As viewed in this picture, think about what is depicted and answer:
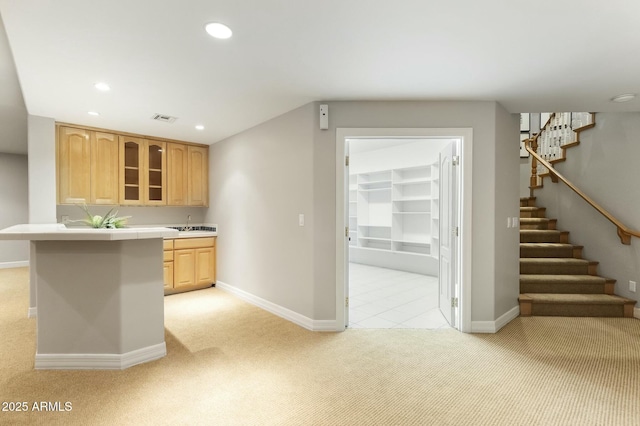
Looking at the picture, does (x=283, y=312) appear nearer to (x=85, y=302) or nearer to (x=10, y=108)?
(x=85, y=302)

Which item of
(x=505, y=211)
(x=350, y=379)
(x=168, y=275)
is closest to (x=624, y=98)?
(x=505, y=211)

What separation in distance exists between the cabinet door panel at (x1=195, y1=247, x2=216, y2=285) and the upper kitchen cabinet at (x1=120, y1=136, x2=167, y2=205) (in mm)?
984

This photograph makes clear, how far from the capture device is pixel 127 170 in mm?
4469

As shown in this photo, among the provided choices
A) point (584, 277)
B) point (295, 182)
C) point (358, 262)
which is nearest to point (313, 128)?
point (295, 182)

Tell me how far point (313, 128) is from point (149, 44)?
157cm

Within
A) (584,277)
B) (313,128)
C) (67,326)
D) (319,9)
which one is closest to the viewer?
(319,9)

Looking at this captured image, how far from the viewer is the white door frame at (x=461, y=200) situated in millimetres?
3115

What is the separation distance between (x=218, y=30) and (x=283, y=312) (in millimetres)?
2860

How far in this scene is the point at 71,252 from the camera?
7.80ft

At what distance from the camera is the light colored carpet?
73.2 inches

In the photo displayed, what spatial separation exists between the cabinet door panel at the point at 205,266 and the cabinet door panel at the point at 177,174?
0.86m

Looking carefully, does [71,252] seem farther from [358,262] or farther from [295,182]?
[358,262]

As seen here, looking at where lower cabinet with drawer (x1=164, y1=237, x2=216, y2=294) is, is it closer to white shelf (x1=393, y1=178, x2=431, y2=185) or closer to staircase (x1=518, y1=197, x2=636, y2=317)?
white shelf (x1=393, y1=178, x2=431, y2=185)

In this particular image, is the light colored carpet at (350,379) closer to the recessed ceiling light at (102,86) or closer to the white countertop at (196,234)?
the white countertop at (196,234)
